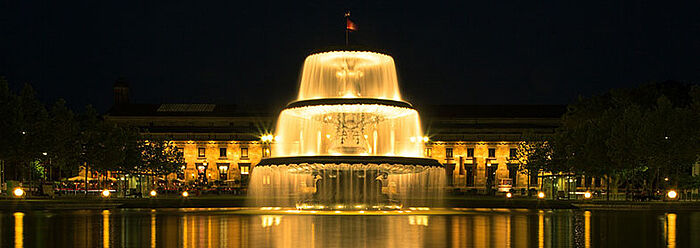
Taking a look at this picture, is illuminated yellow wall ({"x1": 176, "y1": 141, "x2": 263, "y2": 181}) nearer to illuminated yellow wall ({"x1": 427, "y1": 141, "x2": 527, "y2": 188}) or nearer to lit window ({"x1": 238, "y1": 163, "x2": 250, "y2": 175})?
lit window ({"x1": 238, "y1": 163, "x2": 250, "y2": 175})

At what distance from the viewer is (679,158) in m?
49.0

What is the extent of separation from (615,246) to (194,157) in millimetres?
96860

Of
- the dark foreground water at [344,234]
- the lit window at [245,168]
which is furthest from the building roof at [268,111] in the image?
the dark foreground water at [344,234]

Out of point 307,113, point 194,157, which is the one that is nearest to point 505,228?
point 307,113

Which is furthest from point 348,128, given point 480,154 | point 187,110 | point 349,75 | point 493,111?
point 187,110

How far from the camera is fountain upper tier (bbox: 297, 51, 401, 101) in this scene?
36.1 m

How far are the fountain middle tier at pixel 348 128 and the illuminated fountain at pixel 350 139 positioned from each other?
0.04m

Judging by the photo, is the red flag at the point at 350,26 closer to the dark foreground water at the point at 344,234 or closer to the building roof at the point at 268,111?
the dark foreground water at the point at 344,234

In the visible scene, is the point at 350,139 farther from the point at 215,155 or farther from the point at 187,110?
the point at 187,110

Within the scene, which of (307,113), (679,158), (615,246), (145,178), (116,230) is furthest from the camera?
(145,178)

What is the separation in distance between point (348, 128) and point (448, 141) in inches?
2908

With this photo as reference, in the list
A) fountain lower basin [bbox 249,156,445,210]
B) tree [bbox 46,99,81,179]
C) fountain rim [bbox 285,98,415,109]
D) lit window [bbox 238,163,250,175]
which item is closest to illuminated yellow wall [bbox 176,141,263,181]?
lit window [bbox 238,163,250,175]

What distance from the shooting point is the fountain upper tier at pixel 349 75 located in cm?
3612

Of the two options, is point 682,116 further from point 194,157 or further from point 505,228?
point 194,157
